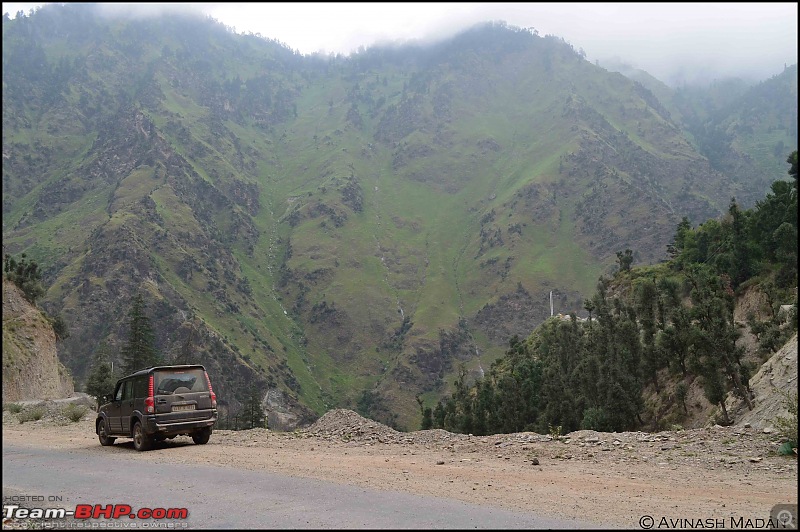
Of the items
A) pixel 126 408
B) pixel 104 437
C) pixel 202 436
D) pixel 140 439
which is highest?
pixel 126 408

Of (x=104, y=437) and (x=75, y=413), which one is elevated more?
(x=104, y=437)

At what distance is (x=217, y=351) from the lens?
14538 cm

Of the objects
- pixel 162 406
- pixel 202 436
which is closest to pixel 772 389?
pixel 202 436

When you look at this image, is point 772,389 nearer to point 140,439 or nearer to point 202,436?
point 202,436

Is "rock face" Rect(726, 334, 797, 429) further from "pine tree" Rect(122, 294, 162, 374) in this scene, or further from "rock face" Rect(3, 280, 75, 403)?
"pine tree" Rect(122, 294, 162, 374)

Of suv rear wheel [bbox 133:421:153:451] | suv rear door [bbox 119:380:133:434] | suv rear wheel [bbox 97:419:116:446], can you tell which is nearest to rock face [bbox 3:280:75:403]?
suv rear wheel [bbox 97:419:116:446]

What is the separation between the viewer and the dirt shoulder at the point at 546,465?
10016mm

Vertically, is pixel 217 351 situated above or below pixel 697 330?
below

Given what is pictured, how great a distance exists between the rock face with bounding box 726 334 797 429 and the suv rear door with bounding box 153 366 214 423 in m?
17.3

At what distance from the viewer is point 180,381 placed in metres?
18.2

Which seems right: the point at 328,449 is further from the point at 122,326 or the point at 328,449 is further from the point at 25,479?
the point at 122,326

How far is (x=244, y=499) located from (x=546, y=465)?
295 inches

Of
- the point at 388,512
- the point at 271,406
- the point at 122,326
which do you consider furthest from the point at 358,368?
the point at 388,512

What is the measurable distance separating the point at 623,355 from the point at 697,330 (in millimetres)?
21509
